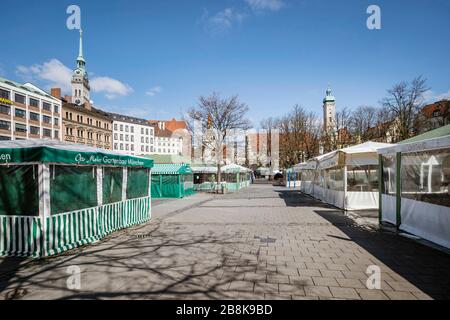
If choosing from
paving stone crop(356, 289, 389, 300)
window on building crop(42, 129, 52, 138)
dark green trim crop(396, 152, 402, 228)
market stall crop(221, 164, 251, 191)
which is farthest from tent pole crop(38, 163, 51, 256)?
window on building crop(42, 129, 52, 138)

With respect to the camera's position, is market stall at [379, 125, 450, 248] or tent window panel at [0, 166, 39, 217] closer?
tent window panel at [0, 166, 39, 217]

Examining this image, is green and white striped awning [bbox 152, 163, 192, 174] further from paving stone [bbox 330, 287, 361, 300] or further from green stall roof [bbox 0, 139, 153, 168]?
paving stone [bbox 330, 287, 361, 300]

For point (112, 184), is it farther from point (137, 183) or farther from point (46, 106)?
point (46, 106)

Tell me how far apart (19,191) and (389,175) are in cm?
1096

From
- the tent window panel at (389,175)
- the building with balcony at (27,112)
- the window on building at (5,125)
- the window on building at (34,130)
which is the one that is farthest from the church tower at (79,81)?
the tent window panel at (389,175)

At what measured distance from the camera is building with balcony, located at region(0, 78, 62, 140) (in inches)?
1938

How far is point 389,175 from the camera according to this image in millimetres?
9227

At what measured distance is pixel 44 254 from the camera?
5863 millimetres

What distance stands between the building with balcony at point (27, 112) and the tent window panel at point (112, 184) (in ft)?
173

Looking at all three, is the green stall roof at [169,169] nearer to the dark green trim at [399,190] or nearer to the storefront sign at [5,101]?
the dark green trim at [399,190]

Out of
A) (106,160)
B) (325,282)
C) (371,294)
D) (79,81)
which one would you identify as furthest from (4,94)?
(371,294)

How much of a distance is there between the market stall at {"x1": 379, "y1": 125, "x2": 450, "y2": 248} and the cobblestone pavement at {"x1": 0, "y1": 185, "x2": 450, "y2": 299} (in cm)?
63

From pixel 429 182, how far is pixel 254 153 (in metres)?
67.3
